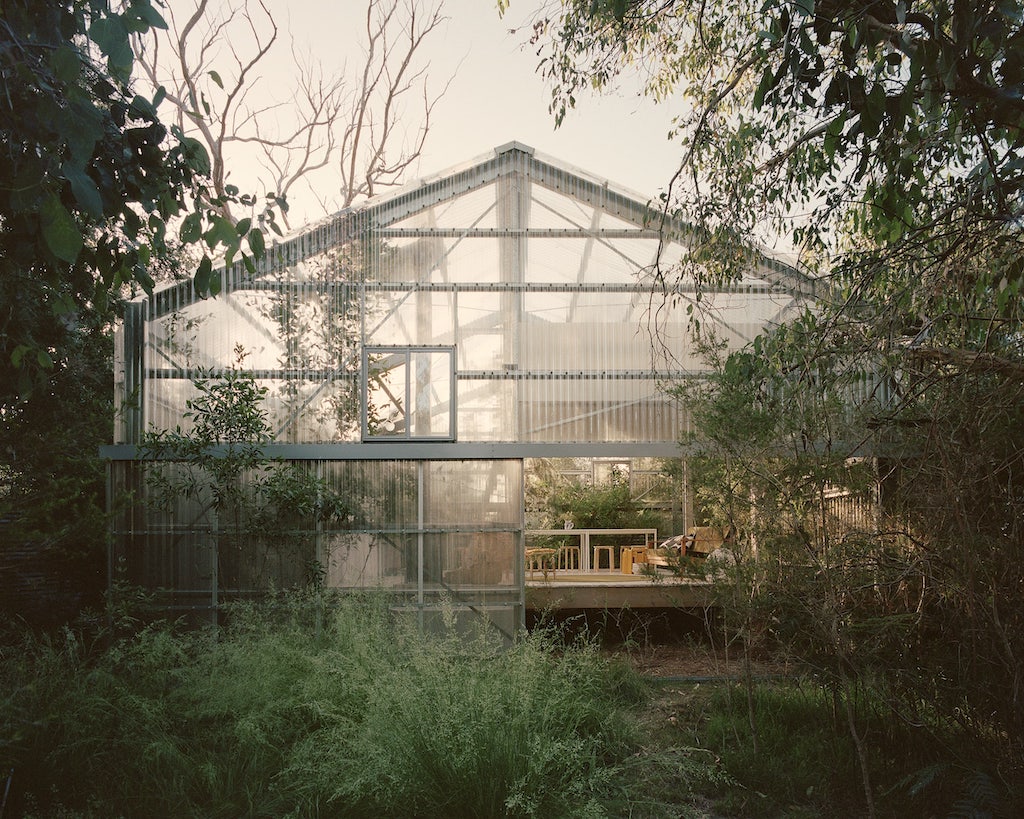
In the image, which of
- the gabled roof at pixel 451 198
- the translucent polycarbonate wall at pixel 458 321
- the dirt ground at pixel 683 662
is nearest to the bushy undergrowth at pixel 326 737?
the dirt ground at pixel 683 662

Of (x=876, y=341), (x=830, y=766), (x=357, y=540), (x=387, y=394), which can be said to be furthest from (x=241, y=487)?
(x=876, y=341)

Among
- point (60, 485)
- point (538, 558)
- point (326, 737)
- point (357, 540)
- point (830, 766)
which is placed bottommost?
point (830, 766)

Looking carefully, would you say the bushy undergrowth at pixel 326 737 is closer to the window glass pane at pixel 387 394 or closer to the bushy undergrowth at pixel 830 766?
the bushy undergrowth at pixel 830 766

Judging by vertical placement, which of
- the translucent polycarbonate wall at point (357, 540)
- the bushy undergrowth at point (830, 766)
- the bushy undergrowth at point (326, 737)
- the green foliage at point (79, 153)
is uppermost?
the green foliage at point (79, 153)

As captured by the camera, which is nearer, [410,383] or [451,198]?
[410,383]

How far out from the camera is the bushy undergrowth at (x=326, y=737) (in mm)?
4254

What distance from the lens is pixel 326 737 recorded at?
4.77 metres

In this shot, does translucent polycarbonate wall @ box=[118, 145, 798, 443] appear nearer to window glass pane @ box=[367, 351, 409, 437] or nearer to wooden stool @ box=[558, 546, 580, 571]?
window glass pane @ box=[367, 351, 409, 437]

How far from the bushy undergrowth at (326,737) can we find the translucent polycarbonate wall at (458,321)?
3.18 m

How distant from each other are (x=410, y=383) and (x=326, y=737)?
455cm

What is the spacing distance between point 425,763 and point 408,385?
197 inches

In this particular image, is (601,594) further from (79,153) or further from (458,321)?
(79,153)

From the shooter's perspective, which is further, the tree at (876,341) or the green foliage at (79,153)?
the tree at (876,341)

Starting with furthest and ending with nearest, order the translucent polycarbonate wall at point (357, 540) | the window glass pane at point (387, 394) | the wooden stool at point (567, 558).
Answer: the wooden stool at point (567, 558), the window glass pane at point (387, 394), the translucent polycarbonate wall at point (357, 540)
